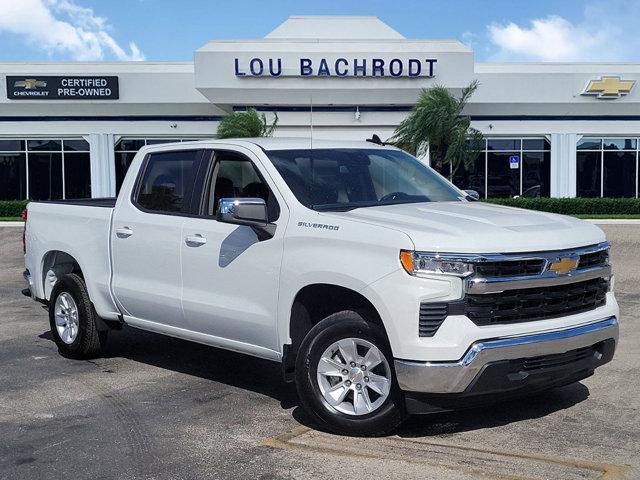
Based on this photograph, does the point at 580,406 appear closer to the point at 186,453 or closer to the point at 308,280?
the point at 308,280

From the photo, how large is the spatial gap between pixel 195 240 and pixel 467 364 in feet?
8.22

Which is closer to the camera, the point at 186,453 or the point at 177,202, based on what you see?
the point at 186,453

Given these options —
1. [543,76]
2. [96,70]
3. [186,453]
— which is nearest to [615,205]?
[543,76]

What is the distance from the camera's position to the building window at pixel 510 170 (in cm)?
3469

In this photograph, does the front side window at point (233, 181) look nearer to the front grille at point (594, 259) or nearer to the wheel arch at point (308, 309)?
the wheel arch at point (308, 309)

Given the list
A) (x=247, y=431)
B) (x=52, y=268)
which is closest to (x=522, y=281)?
(x=247, y=431)

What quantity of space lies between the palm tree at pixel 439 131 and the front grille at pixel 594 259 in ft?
78.8

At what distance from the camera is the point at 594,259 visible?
553cm

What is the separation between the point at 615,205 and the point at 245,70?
49.0 ft

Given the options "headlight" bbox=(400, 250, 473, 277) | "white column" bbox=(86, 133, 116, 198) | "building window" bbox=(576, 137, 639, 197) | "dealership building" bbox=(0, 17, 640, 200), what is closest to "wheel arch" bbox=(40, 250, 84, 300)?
"headlight" bbox=(400, 250, 473, 277)

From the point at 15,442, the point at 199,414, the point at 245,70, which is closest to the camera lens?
the point at 15,442

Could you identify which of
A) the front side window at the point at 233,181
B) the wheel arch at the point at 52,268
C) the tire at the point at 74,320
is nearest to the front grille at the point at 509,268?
the front side window at the point at 233,181

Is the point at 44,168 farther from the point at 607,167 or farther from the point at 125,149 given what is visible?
the point at 607,167

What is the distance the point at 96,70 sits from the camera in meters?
34.1
